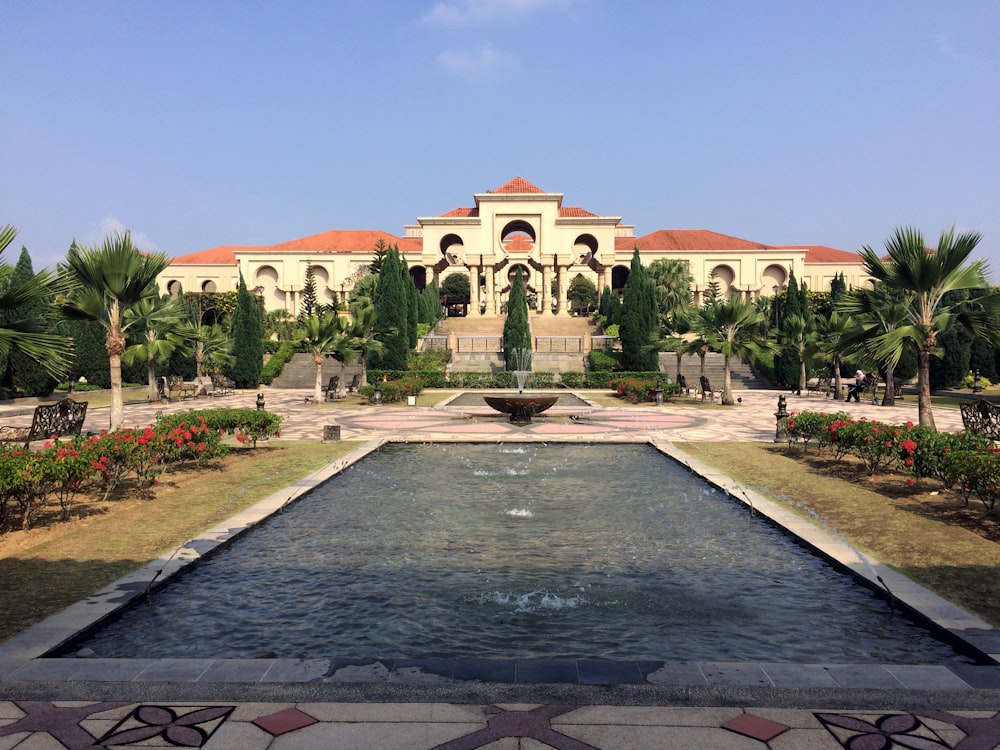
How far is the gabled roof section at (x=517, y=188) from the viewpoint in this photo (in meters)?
68.3

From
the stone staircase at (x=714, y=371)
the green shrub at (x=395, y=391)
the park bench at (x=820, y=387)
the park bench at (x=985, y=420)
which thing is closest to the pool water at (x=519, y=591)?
the park bench at (x=985, y=420)

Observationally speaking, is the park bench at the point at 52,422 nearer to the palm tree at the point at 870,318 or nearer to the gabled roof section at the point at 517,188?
the palm tree at the point at 870,318

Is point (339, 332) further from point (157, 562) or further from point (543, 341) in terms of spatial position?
point (157, 562)

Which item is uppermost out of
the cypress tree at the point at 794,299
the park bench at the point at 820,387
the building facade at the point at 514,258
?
the building facade at the point at 514,258

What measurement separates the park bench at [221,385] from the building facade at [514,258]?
2994 cm

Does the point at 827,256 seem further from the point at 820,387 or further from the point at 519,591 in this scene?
the point at 519,591

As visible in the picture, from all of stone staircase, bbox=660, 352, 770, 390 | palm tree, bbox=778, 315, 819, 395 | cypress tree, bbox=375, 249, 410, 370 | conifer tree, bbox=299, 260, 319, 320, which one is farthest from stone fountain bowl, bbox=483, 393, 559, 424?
conifer tree, bbox=299, 260, 319, 320

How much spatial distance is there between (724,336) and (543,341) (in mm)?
19270

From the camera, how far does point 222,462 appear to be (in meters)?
13.8

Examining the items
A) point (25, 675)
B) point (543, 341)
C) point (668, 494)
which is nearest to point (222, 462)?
point (668, 494)

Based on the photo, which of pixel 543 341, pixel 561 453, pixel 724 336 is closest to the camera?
pixel 561 453

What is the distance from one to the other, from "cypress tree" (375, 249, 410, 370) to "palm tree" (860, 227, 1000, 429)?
25776mm

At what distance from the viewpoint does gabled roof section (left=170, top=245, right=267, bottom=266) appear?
81.9m

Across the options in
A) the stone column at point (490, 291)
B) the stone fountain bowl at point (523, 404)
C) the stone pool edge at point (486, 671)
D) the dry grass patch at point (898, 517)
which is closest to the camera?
the stone pool edge at point (486, 671)
